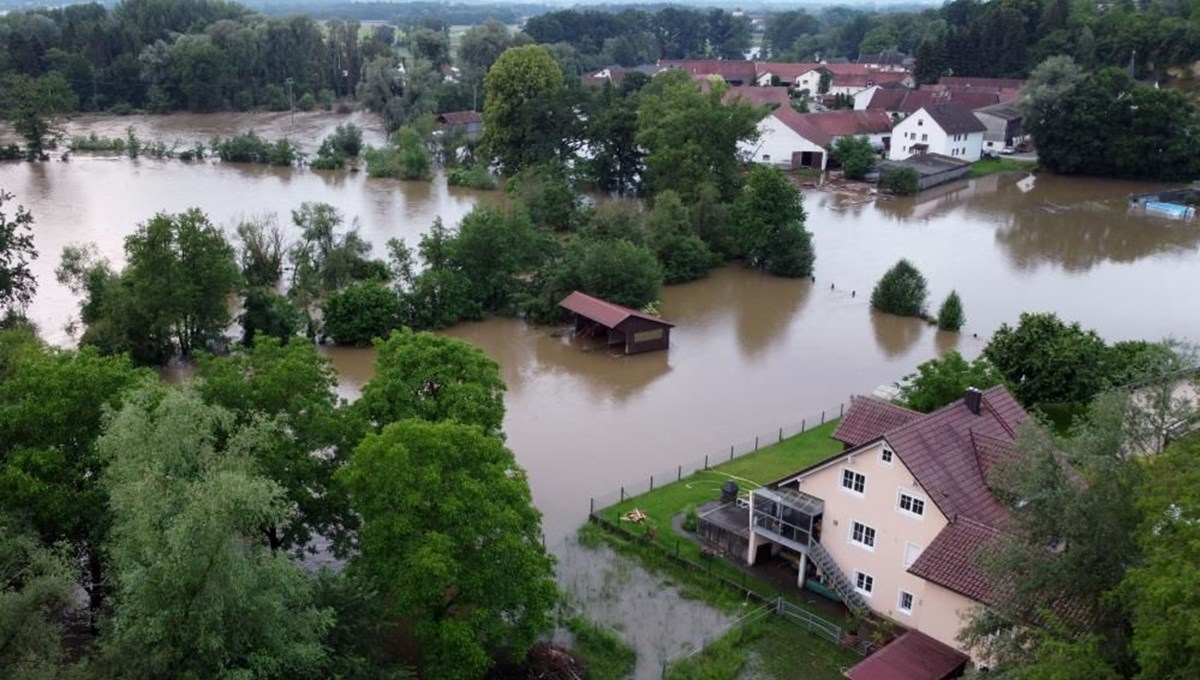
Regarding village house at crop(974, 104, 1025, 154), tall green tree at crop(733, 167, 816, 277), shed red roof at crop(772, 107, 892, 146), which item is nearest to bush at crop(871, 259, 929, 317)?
tall green tree at crop(733, 167, 816, 277)

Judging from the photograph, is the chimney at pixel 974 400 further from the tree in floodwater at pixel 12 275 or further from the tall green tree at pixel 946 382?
the tree in floodwater at pixel 12 275

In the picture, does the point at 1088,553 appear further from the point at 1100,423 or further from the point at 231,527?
the point at 231,527

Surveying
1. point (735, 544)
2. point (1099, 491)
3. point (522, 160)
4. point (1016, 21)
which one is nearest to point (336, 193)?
point (522, 160)

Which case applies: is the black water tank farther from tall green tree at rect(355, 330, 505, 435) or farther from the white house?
the white house

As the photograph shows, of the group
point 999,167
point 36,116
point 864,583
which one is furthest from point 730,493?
point 36,116

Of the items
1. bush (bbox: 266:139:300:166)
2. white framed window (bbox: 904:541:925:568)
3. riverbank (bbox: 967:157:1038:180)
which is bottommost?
riverbank (bbox: 967:157:1038:180)

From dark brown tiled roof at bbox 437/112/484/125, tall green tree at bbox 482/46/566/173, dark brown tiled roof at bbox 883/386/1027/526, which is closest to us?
dark brown tiled roof at bbox 883/386/1027/526

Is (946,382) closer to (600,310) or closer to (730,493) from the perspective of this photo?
(730,493)
